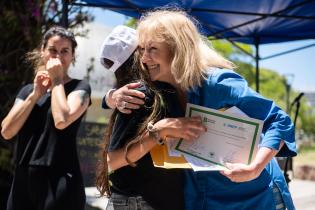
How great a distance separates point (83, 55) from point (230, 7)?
8.72 ft

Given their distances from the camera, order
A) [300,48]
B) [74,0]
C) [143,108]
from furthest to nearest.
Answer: [300,48]
[74,0]
[143,108]

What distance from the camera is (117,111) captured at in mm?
1500

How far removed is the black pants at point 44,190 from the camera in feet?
7.07

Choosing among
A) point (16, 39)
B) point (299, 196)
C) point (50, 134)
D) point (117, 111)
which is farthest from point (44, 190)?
point (299, 196)

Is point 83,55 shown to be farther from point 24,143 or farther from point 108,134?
point 108,134

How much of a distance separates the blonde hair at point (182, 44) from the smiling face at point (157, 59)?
17 mm

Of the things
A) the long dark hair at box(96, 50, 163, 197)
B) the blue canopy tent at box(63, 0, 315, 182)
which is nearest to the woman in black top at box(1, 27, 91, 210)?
the long dark hair at box(96, 50, 163, 197)

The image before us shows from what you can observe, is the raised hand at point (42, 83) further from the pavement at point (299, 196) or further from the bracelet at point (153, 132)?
the pavement at point (299, 196)

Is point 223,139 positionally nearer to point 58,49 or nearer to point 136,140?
point 136,140

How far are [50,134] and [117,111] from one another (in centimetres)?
87

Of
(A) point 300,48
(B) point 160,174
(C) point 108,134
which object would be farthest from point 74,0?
(A) point 300,48

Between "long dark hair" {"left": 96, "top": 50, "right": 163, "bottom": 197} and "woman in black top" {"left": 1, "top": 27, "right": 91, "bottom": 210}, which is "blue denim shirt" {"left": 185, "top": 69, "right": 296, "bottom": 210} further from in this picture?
"woman in black top" {"left": 1, "top": 27, "right": 91, "bottom": 210}

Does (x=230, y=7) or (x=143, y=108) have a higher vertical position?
(x=230, y=7)

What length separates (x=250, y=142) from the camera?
4.38 feet
